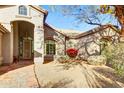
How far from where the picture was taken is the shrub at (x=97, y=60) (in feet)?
21.2

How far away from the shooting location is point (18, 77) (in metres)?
6.32

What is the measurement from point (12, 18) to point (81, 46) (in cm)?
223

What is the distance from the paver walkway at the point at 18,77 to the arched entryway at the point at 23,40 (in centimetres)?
59

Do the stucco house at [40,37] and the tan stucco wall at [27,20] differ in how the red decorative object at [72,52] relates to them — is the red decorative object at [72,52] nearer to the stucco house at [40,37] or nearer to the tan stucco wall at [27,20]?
the stucco house at [40,37]

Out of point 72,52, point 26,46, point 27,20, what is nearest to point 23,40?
point 26,46

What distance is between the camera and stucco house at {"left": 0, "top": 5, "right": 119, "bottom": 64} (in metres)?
6.56

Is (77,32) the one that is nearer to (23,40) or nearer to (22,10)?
(22,10)

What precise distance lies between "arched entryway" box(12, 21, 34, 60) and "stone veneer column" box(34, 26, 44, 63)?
0.24 metres

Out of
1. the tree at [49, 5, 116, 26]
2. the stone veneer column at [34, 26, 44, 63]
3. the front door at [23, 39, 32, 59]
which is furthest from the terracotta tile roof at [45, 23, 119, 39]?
the front door at [23, 39, 32, 59]

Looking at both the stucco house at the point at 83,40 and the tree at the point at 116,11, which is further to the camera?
the stucco house at the point at 83,40

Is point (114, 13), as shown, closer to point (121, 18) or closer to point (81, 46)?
point (121, 18)

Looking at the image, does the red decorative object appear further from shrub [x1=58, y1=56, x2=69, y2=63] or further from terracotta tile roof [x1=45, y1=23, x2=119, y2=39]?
terracotta tile roof [x1=45, y1=23, x2=119, y2=39]

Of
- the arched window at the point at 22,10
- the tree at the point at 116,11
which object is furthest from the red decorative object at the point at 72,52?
the arched window at the point at 22,10
